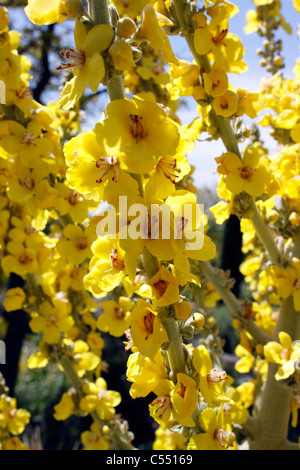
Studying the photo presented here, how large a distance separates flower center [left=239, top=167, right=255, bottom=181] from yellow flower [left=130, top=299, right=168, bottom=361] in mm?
648

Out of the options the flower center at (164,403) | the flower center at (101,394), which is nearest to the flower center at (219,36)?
the flower center at (164,403)

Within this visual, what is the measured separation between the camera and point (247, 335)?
5.64ft

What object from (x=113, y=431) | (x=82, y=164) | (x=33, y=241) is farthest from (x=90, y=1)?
(x=113, y=431)

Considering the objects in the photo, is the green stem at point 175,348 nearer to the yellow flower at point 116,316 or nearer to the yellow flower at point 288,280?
the yellow flower at point 116,316

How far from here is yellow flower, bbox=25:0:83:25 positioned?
0.81 metres

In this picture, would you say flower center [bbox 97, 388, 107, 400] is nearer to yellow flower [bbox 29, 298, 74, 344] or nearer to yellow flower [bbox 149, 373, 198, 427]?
yellow flower [bbox 29, 298, 74, 344]

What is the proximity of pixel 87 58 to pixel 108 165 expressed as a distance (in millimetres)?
220

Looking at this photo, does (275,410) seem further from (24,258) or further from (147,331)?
(24,258)

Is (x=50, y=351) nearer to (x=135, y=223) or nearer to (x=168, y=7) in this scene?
(x=135, y=223)

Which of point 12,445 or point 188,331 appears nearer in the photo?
point 188,331

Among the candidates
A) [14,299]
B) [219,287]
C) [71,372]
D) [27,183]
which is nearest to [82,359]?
[71,372]

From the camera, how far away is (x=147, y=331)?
2.91ft

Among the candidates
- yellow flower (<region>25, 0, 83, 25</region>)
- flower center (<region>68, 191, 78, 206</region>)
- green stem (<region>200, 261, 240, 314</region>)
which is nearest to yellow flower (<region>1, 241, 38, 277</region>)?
flower center (<region>68, 191, 78, 206</region>)
